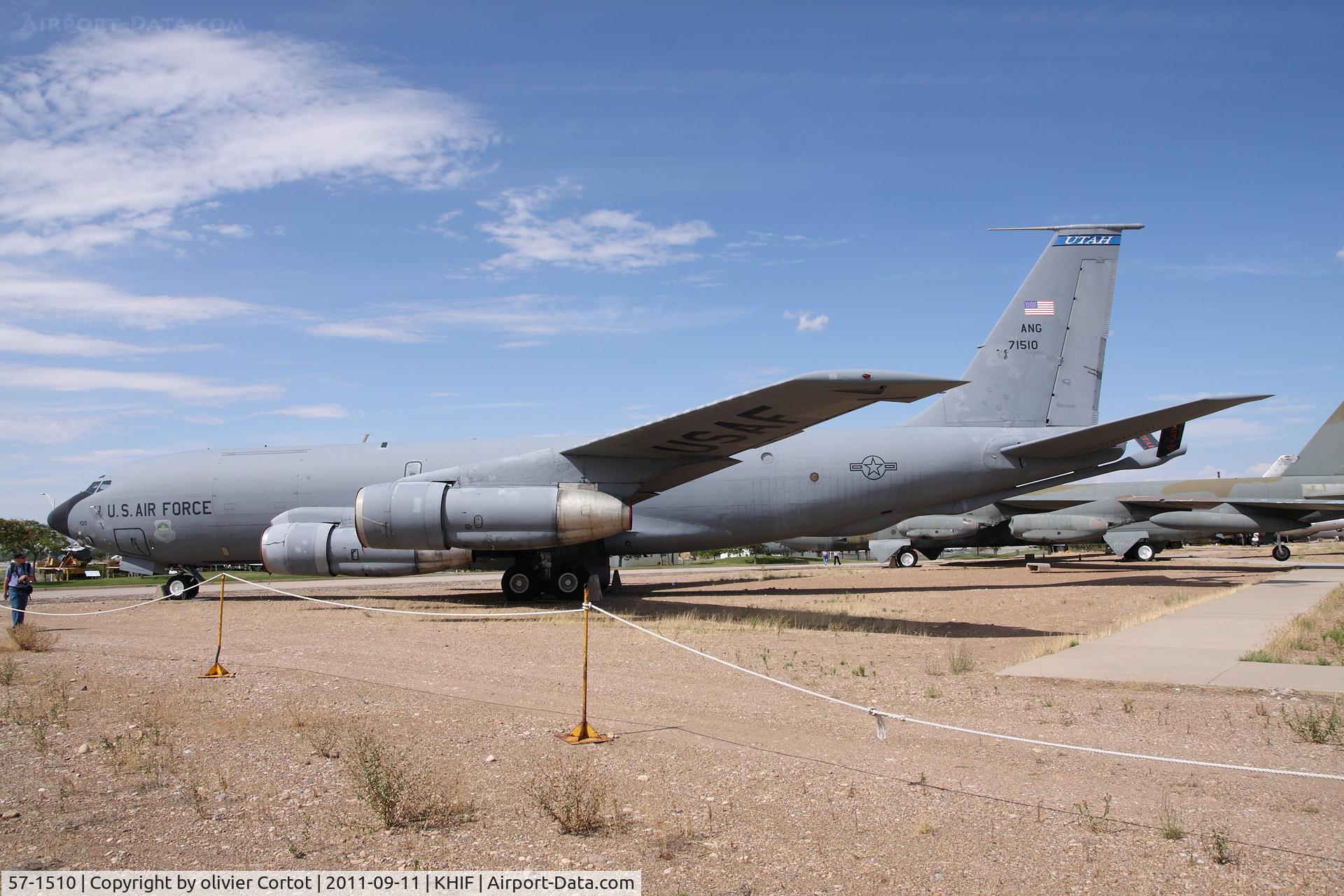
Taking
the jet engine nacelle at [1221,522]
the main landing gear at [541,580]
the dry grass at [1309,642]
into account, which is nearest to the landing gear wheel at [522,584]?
the main landing gear at [541,580]

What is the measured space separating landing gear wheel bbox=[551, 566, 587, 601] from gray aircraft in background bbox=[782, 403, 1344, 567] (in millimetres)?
19674

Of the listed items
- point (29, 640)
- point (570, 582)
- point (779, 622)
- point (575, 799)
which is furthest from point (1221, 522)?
point (29, 640)

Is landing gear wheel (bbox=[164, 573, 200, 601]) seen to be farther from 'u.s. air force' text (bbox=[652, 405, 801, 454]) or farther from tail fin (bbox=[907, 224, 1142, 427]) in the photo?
tail fin (bbox=[907, 224, 1142, 427])

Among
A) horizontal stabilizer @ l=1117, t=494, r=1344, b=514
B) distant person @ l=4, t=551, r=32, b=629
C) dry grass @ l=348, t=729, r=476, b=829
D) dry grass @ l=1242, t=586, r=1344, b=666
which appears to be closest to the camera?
dry grass @ l=348, t=729, r=476, b=829

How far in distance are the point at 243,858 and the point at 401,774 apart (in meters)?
0.94

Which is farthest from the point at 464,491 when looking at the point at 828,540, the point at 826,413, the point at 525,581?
the point at 828,540

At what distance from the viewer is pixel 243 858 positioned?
13.8 feet

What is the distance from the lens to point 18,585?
14641 millimetres

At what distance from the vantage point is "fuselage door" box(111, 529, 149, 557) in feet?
67.1

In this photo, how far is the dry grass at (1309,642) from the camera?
10.0 metres

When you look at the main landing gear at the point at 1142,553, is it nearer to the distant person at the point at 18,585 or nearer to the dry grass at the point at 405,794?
the distant person at the point at 18,585

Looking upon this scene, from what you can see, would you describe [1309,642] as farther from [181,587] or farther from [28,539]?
[28,539]

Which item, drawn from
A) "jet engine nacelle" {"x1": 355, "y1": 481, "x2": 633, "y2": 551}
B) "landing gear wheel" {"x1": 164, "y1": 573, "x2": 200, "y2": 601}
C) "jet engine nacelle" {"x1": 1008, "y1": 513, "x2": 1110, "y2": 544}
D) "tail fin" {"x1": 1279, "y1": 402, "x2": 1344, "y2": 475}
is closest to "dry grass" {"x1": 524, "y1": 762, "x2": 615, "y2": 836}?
"jet engine nacelle" {"x1": 355, "y1": 481, "x2": 633, "y2": 551}

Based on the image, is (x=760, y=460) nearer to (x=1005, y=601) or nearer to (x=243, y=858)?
(x=1005, y=601)
